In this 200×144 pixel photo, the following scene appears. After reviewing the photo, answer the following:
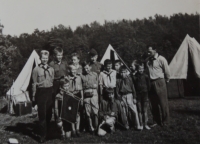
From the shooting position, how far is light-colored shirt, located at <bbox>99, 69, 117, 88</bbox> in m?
4.31

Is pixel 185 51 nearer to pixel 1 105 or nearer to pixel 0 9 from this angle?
pixel 0 9

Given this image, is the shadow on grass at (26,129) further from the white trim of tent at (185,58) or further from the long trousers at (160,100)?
the white trim of tent at (185,58)

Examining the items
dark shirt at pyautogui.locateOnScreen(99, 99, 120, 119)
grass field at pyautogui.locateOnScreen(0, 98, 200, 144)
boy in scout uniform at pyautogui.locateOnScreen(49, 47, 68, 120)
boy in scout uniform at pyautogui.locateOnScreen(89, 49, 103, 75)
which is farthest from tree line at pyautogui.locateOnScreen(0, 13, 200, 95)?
dark shirt at pyautogui.locateOnScreen(99, 99, 120, 119)

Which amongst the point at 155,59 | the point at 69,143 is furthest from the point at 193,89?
the point at 69,143

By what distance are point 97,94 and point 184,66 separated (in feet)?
14.0

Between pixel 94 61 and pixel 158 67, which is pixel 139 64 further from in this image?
pixel 94 61

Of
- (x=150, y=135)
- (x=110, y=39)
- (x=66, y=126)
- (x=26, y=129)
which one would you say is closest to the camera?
(x=150, y=135)

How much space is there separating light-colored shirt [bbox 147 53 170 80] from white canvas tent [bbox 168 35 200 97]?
117 inches

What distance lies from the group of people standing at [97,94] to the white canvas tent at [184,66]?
10.3 feet

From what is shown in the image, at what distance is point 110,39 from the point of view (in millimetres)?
21312

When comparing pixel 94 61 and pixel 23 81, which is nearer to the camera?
pixel 94 61

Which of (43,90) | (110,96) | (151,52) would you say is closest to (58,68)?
(43,90)

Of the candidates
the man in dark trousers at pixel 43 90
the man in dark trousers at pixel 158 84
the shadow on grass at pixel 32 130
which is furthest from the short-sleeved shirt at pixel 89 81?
the man in dark trousers at pixel 158 84

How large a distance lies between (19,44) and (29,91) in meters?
10.1
